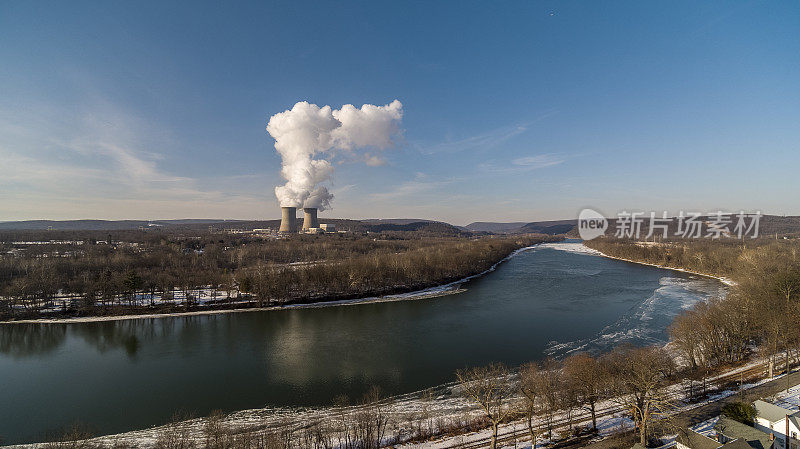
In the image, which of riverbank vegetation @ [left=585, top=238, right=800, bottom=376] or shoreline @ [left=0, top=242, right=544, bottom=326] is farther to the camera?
shoreline @ [left=0, top=242, right=544, bottom=326]

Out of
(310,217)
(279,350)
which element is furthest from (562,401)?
(310,217)

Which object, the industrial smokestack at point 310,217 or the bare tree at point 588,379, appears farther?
the industrial smokestack at point 310,217

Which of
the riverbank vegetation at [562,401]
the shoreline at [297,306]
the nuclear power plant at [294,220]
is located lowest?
the shoreline at [297,306]

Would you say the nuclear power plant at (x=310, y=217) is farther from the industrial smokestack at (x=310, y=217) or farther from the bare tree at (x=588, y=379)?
the bare tree at (x=588, y=379)

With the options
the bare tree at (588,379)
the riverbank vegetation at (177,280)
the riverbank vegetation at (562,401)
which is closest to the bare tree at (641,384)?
the riverbank vegetation at (562,401)

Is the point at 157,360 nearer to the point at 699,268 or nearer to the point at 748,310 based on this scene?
the point at 748,310

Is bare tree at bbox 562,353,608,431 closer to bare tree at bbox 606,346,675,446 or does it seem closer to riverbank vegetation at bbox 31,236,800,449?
riverbank vegetation at bbox 31,236,800,449

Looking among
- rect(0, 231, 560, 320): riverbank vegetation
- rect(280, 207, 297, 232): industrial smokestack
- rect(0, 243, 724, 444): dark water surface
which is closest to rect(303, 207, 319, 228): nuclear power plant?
rect(280, 207, 297, 232): industrial smokestack
